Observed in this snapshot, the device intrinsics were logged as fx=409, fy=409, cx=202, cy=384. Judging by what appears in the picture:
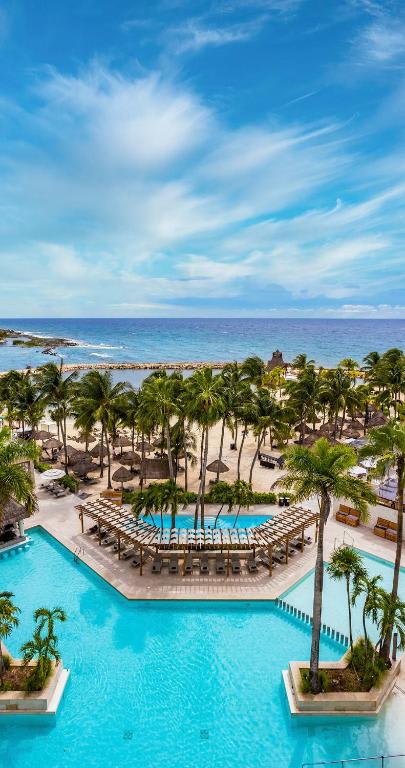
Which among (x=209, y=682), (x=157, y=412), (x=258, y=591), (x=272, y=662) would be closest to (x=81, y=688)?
(x=209, y=682)

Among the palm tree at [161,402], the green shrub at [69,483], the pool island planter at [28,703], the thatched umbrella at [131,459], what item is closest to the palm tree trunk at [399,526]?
the pool island planter at [28,703]

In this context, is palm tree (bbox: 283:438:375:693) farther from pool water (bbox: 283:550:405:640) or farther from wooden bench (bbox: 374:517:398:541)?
wooden bench (bbox: 374:517:398:541)

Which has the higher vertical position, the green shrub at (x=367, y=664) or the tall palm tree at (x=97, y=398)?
the tall palm tree at (x=97, y=398)

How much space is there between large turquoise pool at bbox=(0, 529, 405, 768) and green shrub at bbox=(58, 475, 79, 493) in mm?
10020

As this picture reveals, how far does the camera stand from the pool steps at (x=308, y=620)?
16.3m

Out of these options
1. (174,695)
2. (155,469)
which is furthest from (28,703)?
(155,469)

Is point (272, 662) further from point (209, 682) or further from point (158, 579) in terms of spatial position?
point (158, 579)

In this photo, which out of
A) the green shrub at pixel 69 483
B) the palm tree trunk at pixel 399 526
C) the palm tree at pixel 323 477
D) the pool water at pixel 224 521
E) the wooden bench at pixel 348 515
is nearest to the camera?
the palm tree at pixel 323 477

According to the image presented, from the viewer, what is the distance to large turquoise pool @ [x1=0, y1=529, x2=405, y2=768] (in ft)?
40.2

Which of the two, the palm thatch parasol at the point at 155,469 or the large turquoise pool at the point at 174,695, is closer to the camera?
the large turquoise pool at the point at 174,695

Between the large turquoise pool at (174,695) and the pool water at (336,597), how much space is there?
1.06 m

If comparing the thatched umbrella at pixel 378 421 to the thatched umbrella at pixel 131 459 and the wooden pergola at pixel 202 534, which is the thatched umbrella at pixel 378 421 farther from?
the thatched umbrella at pixel 131 459

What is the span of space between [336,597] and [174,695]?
8725 mm

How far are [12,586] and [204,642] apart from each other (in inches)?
380
